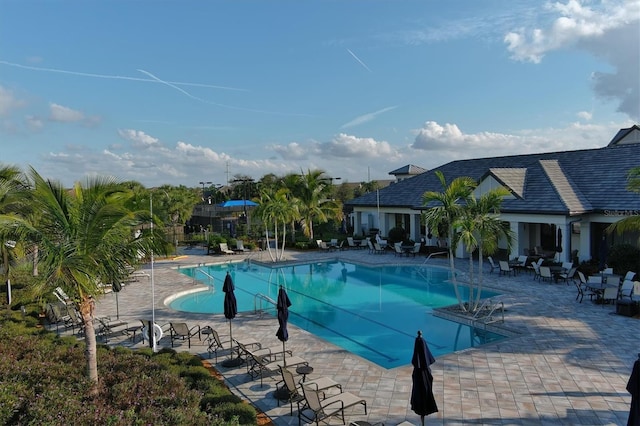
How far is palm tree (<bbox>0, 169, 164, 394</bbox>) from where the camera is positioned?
25.1ft

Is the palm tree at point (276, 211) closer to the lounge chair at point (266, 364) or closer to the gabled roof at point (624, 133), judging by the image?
the lounge chair at point (266, 364)

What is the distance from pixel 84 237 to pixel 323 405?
5.04 metres

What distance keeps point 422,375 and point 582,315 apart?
9963 millimetres

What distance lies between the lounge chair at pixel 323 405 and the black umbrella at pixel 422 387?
1.32 m

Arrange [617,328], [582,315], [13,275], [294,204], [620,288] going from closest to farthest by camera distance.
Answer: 1. [617,328]
2. [582,315]
3. [620,288]
4. [13,275]
5. [294,204]

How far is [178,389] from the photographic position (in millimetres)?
7875

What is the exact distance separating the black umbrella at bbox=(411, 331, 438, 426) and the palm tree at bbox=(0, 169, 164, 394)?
506 centimetres

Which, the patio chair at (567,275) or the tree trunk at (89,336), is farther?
the patio chair at (567,275)

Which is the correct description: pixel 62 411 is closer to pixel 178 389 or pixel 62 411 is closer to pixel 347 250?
pixel 178 389

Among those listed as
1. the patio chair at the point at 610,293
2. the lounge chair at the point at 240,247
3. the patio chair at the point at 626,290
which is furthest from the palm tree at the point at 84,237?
the lounge chair at the point at 240,247

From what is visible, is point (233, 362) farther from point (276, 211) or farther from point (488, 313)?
point (276, 211)

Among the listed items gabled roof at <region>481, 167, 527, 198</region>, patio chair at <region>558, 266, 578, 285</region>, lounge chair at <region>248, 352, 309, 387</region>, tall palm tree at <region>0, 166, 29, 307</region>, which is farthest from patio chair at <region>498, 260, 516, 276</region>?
tall palm tree at <region>0, 166, 29, 307</region>

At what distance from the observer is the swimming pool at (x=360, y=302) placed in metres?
13.7

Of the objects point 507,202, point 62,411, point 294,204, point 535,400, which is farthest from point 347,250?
point 62,411
